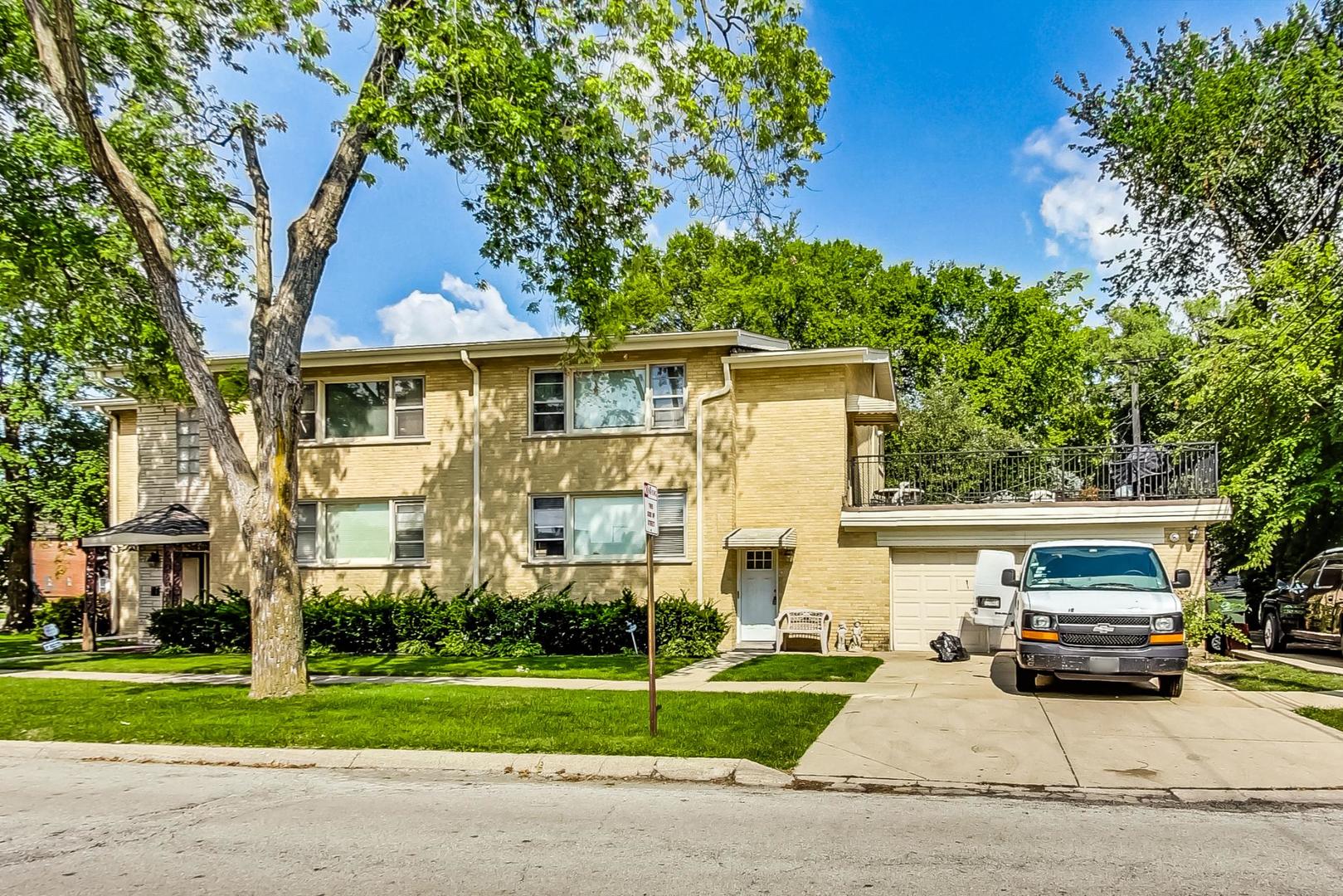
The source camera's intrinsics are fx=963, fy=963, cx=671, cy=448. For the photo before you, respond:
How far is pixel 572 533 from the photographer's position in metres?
19.2

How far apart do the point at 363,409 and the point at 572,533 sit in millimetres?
5272

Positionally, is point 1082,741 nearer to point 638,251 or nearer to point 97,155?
point 638,251

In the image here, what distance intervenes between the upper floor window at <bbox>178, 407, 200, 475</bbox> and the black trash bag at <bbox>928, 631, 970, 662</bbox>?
54.0ft

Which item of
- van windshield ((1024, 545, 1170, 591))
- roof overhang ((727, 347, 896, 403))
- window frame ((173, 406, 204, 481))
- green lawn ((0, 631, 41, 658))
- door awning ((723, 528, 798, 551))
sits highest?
roof overhang ((727, 347, 896, 403))

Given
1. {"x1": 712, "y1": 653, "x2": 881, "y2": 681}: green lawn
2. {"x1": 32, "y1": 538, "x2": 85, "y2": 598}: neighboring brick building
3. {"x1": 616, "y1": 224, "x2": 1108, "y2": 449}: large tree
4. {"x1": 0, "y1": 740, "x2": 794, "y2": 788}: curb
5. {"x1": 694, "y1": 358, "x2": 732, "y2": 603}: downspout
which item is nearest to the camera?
{"x1": 0, "y1": 740, "x2": 794, "y2": 788}: curb

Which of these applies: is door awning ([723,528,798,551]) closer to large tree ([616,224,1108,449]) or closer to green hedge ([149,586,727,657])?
green hedge ([149,586,727,657])

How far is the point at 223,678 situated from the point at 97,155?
764 centimetres

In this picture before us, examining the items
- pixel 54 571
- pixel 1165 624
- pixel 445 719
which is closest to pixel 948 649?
pixel 1165 624

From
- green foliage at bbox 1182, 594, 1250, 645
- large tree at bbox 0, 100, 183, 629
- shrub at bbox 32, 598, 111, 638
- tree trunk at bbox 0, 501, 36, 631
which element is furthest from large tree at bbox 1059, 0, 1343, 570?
tree trunk at bbox 0, 501, 36, 631

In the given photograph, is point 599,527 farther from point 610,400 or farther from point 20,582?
point 20,582

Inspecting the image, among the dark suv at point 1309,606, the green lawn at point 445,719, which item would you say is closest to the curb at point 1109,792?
the green lawn at point 445,719

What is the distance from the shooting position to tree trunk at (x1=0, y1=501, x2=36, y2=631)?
2706 centimetres

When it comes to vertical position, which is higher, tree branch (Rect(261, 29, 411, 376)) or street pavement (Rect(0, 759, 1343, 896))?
tree branch (Rect(261, 29, 411, 376))

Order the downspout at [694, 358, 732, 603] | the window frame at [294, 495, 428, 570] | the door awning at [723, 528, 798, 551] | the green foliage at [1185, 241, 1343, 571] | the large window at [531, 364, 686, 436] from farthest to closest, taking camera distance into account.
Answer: the window frame at [294, 495, 428, 570] → the large window at [531, 364, 686, 436] → the green foliage at [1185, 241, 1343, 571] → the downspout at [694, 358, 732, 603] → the door awning at [723, 528, 798, 551]
